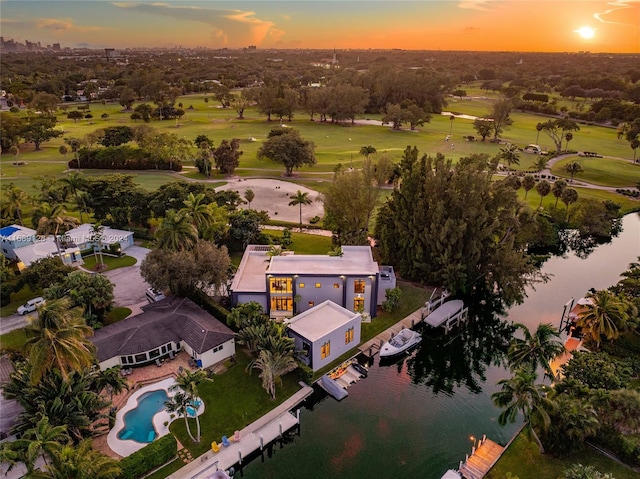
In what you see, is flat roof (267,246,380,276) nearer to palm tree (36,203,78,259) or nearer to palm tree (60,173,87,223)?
palm tree (36,203,78,259)

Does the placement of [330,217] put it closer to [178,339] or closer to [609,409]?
[178,339]

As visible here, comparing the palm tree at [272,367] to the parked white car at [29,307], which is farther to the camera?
the parked white car at [29,307]

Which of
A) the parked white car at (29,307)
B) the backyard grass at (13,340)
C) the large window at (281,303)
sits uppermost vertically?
the large window at (281,303)

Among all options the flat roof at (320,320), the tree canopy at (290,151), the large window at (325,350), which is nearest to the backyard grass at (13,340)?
the flat roof at (320,320)

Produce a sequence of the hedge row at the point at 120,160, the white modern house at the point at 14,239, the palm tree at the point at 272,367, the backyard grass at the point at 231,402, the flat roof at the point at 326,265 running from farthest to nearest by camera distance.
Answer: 1. the hedge row at the point at 120,160
2. the white modern house at the point at 14,239
3. the flat roof at the point at 326,265
4. the palm tree at the point at 272,367
5. the backyard grass at the point at 231,402

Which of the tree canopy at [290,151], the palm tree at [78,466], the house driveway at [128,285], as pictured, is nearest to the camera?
the palm tree at [78,466]

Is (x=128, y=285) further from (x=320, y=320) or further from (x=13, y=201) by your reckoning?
(x=13, y=201)

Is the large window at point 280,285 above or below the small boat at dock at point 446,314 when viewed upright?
above

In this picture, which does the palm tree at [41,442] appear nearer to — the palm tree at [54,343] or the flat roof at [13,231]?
the palm tree at [54,343]
